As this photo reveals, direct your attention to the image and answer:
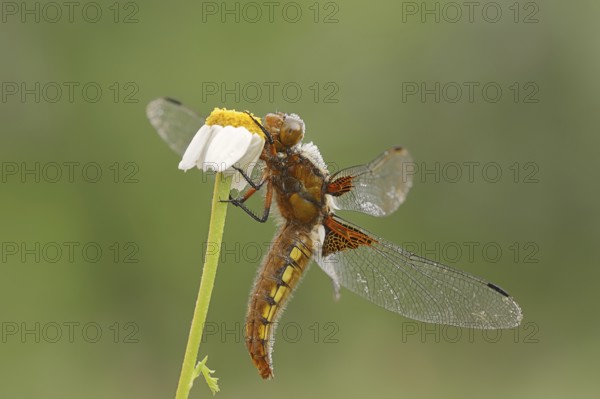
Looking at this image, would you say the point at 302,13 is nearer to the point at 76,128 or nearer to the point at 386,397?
the point at 76,128

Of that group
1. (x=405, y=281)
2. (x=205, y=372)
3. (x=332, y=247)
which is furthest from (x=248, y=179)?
(x=405, y=281)

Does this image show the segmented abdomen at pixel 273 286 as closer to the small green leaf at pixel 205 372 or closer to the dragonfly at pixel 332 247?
the dragonfly at pixel 332 247

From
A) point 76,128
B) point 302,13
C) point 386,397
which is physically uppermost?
point 302,13

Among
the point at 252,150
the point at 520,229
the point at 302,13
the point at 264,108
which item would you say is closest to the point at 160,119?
the point at 252,150

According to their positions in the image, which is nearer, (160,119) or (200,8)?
(160,119)

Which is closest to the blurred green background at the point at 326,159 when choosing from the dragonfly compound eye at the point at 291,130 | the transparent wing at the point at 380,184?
the transparent wing at the point at 380,184

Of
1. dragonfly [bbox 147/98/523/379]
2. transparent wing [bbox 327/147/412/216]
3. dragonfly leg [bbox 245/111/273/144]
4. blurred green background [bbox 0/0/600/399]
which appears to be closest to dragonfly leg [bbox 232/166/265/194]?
dragonfly [bbox 147/98/523/379]
